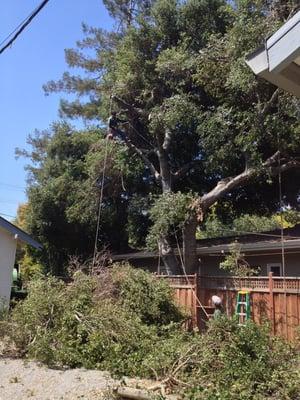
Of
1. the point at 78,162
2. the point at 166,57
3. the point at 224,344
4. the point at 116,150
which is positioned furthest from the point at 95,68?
the point at 224,344

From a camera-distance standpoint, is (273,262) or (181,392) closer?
(181,392)

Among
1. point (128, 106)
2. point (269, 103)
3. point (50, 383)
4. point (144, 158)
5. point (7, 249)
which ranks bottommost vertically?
point (50, 383)

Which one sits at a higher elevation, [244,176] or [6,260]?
[244,176]

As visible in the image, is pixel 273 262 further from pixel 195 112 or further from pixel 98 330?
pixel 98 330

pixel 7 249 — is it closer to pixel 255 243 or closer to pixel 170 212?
pixel 170 212

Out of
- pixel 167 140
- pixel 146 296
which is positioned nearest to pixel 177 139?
pixel 167 140

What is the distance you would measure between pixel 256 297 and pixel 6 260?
8.84m

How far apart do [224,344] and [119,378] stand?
160 cm

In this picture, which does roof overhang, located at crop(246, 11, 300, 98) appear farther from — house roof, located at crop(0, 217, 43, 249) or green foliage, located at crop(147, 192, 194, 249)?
house roof, located at crop(0, 217, 43, 249)

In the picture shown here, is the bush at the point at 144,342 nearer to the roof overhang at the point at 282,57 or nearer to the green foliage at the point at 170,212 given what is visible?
the roof overhang at the point at 282,57

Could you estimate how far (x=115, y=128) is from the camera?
19.9m

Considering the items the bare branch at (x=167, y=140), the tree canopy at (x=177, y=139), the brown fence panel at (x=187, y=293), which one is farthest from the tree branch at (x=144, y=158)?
the brown fence panel at (x=187, y=293)

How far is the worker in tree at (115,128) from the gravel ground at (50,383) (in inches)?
495

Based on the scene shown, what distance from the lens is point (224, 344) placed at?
276 inches
